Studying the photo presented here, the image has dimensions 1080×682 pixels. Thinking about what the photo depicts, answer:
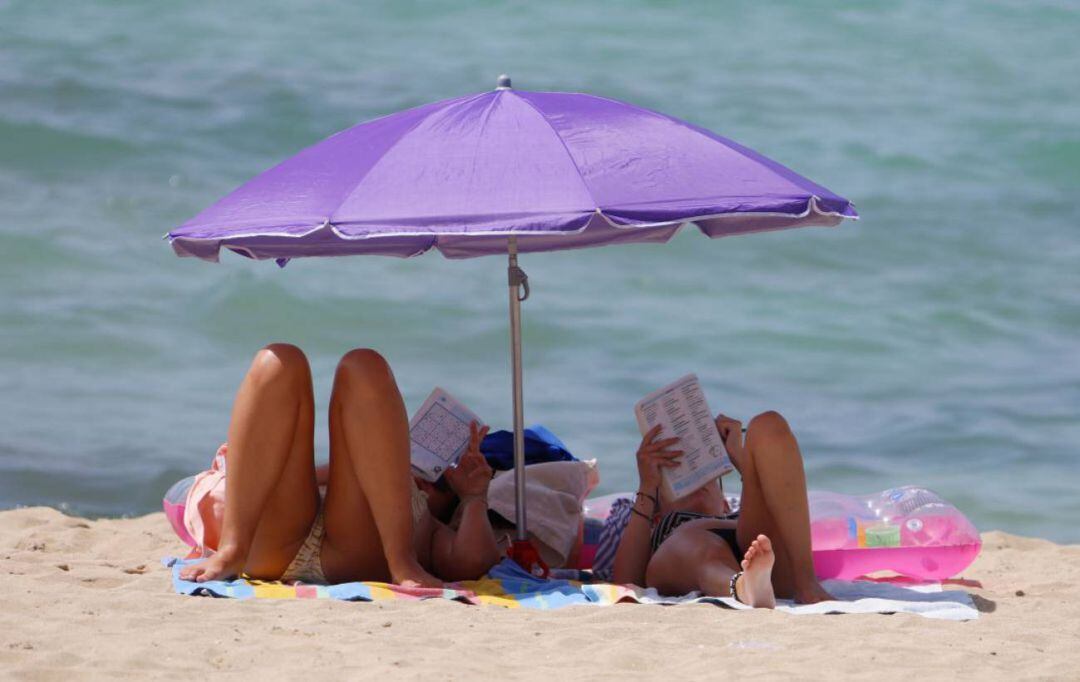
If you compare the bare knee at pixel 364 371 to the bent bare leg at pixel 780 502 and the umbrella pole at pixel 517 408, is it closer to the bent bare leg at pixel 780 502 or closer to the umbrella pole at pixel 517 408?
the umbrella pole at pixel 517 408

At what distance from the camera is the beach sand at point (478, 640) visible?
3.64m

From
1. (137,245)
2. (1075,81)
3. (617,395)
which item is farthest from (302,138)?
(1075,81)

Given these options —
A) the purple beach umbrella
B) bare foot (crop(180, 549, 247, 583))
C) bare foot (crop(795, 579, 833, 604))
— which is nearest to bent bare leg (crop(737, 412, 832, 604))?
bare foot (crop(795, 579, 833, 604))

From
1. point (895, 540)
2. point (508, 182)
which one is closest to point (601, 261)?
point (895, 540)

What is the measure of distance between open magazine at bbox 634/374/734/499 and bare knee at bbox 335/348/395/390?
2.62 feet

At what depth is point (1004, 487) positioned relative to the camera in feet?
27.3

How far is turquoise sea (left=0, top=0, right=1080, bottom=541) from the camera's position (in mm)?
9258

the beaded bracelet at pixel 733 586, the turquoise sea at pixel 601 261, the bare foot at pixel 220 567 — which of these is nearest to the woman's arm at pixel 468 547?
the bare foot at pixel 220 567

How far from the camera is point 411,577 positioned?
4.52m

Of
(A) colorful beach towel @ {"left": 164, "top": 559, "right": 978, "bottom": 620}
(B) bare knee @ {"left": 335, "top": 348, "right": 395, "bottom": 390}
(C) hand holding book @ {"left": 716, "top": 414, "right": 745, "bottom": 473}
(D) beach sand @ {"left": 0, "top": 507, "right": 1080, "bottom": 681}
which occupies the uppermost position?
(B) bare knee @ {"left": 335, "top": 348, "right": 395, "bottom": 390}

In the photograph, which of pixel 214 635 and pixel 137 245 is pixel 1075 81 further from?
pixel 214 635

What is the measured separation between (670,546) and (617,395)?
17.6 ft

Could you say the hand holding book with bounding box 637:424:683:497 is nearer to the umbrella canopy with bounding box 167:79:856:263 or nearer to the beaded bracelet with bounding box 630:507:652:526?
the beaded bracelet with bounding box 630:507:652:526

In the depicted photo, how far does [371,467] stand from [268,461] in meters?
0.30
